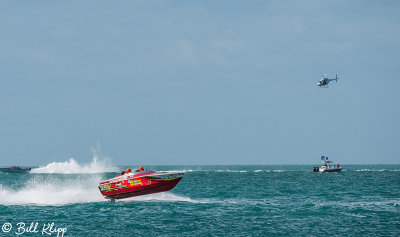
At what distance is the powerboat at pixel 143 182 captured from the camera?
39.4 m

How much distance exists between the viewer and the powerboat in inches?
1551

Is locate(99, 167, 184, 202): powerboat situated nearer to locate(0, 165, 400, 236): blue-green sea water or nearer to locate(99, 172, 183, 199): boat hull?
locate(99, 172, 183, 199): boat hull

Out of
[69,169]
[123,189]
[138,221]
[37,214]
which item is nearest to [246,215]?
[138,221]

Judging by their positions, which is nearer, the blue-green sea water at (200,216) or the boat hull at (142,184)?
the blue-green sea water at (200,216)

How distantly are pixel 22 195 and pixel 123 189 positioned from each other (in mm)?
13611

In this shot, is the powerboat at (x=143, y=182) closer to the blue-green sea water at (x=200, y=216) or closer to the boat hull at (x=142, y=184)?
the boat hull at (x=142, y=184)

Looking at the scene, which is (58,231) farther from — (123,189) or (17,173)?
(17,173)

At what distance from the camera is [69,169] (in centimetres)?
18875

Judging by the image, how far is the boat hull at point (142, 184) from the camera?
3941 cm

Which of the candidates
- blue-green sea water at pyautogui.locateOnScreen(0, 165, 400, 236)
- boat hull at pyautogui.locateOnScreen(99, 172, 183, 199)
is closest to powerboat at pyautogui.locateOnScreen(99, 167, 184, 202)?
boat hull at pyautogui.locateOnScreen(99, 172, 183, 199)

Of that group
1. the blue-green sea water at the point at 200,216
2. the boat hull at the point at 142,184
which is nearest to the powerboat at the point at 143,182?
the boat hull at the point at 142,184

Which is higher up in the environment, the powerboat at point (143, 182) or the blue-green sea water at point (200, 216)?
the powerboat at point (143, 182)

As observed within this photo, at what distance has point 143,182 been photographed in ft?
130

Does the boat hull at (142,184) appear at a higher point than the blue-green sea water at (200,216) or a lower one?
higher
